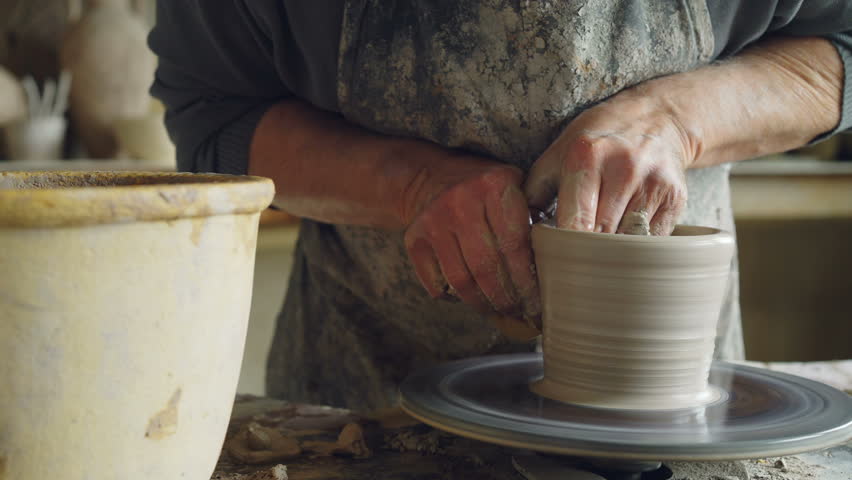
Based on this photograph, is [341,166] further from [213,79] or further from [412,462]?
[412,462]

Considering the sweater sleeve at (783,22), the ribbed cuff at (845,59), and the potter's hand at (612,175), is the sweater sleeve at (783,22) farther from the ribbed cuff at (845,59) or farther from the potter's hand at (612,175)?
the potter's hand at (612,175)

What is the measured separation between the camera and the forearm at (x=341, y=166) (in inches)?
41.8

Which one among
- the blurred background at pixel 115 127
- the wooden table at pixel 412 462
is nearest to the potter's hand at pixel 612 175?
the wooden table at pixel 412 462

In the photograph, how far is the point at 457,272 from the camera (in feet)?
3.13

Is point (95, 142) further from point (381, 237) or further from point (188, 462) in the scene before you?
point (188, 462)

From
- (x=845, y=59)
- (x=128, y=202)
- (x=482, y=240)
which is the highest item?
(x=845, y=59)

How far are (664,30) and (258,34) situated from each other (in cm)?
51

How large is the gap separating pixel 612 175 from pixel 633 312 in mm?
150

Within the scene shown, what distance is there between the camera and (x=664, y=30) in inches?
40.3

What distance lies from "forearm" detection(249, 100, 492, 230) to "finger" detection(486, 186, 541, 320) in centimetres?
12

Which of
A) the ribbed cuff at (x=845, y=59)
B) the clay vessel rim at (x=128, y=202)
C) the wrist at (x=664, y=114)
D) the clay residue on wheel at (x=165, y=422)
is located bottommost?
the clay residue on wheel at (x=165, y=422)

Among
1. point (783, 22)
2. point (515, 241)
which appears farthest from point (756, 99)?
point (515, 241)

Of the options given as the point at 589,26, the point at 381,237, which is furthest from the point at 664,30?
the point at 381,237

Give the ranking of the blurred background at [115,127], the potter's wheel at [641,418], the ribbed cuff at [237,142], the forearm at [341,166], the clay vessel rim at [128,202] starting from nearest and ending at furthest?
the clay vessel rim at [128,202], the potter's wheel at [641,418], the forearm at [341,166], the ribbed cuff at [237,142], the blurred background at [115,127]
